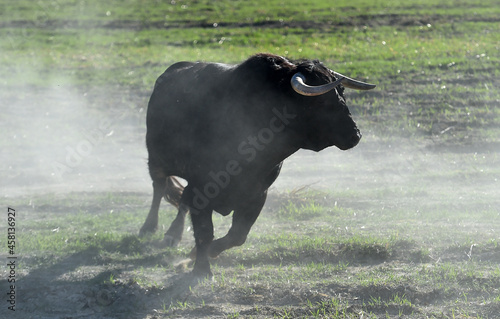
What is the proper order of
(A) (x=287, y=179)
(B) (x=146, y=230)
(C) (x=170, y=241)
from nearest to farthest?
(C) (x=170, y=241)
(B) (x=146, y=230)
(A) (x=287, y=179)

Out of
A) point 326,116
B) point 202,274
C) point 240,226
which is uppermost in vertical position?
point 326,116

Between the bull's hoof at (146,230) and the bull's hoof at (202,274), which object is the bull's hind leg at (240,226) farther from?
the bull's hoof at (146,230)

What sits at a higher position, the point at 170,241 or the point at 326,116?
the point at 326,116

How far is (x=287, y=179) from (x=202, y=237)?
455 centimetres

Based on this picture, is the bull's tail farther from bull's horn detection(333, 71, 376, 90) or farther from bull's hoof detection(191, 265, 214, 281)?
bull's horn detection(333, 71, 376, 90)

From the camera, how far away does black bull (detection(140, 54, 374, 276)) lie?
7055 mm

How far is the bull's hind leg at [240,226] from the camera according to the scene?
7750mm

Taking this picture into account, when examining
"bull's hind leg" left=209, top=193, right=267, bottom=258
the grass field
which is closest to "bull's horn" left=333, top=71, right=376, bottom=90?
"bull's hind leg" left=209, top=193, right=267, bottom=258

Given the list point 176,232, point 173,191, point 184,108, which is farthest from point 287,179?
point 184,108

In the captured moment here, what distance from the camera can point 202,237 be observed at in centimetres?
764

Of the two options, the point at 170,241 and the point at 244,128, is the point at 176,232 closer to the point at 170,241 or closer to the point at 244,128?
the point at 170,241

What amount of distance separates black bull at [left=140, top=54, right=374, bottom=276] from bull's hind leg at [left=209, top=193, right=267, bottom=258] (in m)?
0.01

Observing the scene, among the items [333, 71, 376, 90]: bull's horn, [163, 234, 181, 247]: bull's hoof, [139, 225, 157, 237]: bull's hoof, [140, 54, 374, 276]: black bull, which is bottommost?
[163, 234, 181, 247]: bull's hoof

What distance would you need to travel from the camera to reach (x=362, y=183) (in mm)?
11617
